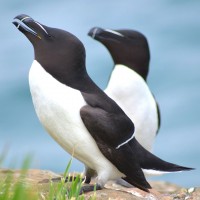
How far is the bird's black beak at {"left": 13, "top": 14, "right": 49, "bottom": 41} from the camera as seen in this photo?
6.15 meters

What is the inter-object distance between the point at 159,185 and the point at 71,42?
143 inches

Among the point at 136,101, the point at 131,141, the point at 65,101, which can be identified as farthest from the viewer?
the point at 136,101

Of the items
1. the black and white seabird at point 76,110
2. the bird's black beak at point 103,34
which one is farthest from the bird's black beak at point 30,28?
the bird's black beak at point 103,34

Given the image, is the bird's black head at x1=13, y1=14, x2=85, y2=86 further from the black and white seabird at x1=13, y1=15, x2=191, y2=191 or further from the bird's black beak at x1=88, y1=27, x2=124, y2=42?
the bird's black beak at x1=88, y1=27, x2=124, y2=42

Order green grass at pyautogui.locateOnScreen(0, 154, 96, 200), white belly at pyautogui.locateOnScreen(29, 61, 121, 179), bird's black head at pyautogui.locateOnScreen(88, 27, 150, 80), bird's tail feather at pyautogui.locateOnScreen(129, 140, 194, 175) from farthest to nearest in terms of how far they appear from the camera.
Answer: bird's black head at pyautogui.locateOnScreen(88, 27, 150, 80) < bird's tail feather at pyautogui.locateOnScreen(129, 140, 194, 175) < white belly at pyautogui.locateOnScreen(29, 61, 121, 179) < green grass at pyautogui.locateOnScreen(0, 154, 96, 200)

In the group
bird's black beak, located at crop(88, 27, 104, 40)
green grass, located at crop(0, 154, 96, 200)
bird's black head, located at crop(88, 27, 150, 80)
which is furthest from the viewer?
bird's black head, located at crop(88, 27, 150, 80)

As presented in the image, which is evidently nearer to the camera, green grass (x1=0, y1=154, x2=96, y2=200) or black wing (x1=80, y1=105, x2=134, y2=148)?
green grass (x1=0, y1=154, x2=96, y2=200)

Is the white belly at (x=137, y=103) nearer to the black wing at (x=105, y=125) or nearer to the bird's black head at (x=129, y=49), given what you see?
the bird's black head at (x=129, y=49)

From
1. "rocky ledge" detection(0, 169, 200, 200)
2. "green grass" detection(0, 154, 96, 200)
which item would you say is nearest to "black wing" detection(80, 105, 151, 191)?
"rocky ledge" detection(0, 169, 200, 200)

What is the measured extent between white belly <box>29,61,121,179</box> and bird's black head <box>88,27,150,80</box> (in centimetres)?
347

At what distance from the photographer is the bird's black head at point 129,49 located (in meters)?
9.45

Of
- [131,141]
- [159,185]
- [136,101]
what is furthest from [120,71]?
[131,141]

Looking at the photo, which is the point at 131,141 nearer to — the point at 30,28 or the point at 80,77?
the point at 80,77

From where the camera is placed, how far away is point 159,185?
9.47 metres
